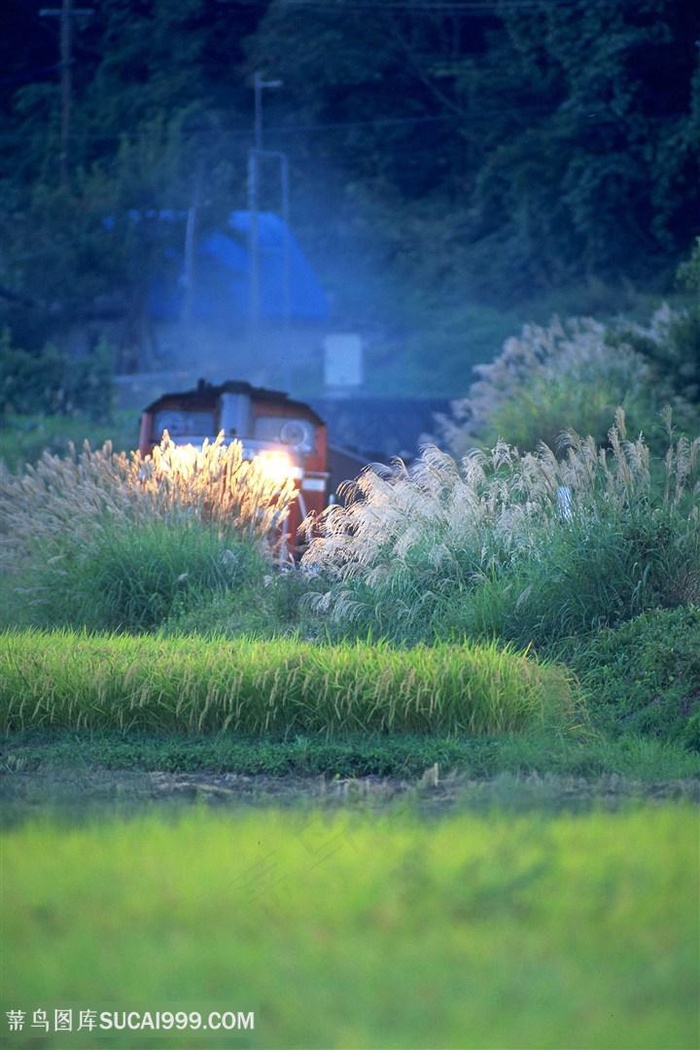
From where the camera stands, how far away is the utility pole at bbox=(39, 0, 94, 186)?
4441 centimetres

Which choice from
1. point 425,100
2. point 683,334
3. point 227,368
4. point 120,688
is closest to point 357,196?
point 425,100

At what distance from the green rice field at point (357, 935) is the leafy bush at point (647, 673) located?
3.63 meters

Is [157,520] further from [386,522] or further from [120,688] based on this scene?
[120,688]

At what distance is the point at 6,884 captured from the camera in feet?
16.8

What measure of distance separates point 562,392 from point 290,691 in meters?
11.5

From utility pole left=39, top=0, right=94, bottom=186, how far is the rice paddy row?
3738 centimetres

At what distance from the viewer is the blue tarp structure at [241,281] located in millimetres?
55312

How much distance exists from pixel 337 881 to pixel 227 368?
4856cm

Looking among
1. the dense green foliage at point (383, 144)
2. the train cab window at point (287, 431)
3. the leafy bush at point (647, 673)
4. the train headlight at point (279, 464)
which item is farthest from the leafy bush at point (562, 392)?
the dense green foliage at point (383, 144)

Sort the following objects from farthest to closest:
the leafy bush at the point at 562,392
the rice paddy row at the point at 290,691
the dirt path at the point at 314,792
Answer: the leafy bush at the point at 562,392
the rice paddy row at the point at 290,691
the dirt path at the point at 314,792

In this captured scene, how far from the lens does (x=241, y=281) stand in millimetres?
57656

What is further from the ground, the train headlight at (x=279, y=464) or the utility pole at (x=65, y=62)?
the utility pole at (x=65, y=62)

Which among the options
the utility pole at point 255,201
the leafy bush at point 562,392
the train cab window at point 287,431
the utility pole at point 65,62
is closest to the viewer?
the leafy bush at point 562,392

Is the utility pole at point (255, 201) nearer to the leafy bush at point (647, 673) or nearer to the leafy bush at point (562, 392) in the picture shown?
the leafy bush at point (562, 392)
